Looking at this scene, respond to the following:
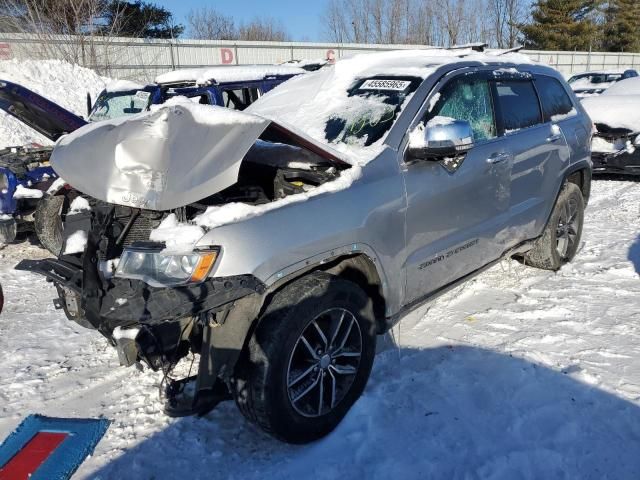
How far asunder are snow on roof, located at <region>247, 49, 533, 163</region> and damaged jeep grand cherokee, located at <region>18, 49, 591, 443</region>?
0.02 m

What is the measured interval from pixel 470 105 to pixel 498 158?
1.42 feet

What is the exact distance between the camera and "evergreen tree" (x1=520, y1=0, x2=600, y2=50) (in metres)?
42.0

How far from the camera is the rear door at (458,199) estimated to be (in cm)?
329

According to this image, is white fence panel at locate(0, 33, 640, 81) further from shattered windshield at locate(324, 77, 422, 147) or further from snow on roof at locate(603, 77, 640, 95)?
shattered windshield at locate(324, 77, 422, 147)

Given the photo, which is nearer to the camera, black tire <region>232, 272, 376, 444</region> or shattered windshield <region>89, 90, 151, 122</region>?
black tire <region>232, 272, 376, 444</region>

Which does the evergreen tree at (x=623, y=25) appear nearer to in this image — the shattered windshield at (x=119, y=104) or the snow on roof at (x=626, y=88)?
the snow on roof at (x=626, y=88)

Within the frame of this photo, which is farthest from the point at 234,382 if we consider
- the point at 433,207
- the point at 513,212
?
the point at 513,212

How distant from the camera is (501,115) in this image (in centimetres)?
A: 412

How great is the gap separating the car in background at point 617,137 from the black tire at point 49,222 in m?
7.94

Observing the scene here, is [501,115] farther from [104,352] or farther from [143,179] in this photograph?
[104,352]

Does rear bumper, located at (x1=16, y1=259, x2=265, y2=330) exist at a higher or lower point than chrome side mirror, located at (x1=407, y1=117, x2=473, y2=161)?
lower

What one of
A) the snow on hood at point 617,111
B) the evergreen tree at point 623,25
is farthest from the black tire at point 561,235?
the evergreen tree at point 623,25

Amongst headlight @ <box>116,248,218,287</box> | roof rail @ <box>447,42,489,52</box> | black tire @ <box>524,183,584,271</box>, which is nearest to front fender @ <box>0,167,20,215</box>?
headlight @ <box>116,248,218,287</box>

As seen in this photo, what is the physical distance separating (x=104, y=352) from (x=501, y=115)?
3394 mm
